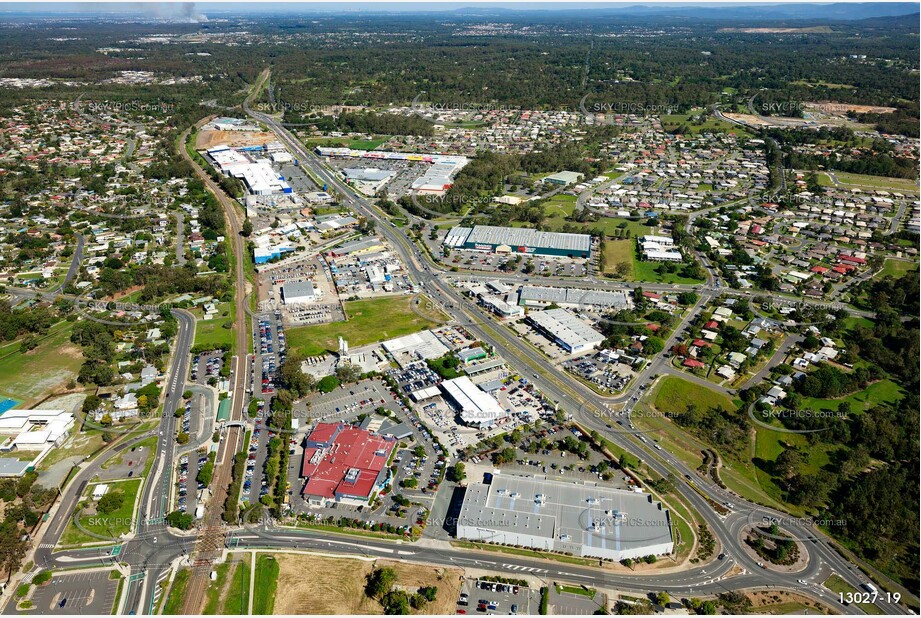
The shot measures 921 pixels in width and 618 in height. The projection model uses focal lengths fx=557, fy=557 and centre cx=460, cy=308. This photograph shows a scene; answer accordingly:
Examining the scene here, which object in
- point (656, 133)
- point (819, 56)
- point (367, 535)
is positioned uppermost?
point (819, 56)

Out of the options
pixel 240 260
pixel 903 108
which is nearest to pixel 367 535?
pixel 240 260

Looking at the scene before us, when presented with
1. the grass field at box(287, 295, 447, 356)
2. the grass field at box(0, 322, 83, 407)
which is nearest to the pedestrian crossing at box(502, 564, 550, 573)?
the grass field at box(287, 295, 447, 356)

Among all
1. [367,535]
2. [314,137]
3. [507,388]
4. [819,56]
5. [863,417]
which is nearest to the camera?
[367,535]

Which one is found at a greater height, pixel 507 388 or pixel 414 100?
pixel 414 100

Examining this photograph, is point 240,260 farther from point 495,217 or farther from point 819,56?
point 819,56

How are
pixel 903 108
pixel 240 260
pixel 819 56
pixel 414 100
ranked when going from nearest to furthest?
1. pixel 240 260
2. pixel 903 108
3. pixel 414 100
4. pixel 819 56

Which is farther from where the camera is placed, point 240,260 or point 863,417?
point 240,260

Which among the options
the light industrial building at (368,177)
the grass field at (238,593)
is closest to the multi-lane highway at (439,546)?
the grass field at (238,593)

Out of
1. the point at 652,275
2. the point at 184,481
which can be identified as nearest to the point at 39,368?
the point at 184,481
